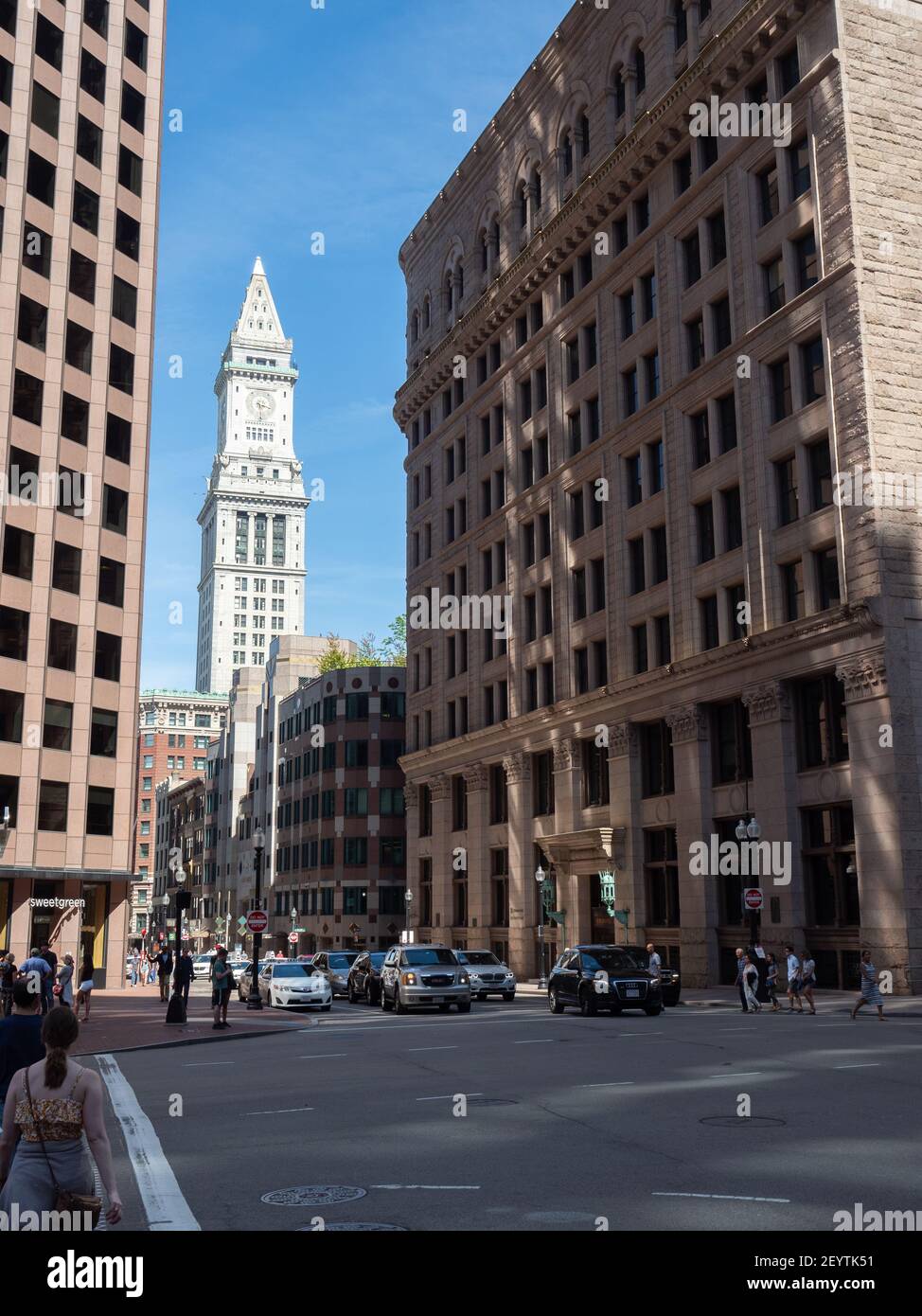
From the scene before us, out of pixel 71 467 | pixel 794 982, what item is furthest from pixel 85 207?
pixel 794 982

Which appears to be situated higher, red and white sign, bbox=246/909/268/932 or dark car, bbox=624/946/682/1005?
red and white sign, bbox=246/909/268/932

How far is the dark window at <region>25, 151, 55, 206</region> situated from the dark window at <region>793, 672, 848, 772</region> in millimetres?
37207

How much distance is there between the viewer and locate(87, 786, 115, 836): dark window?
5156 centimetres

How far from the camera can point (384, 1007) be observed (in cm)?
3606

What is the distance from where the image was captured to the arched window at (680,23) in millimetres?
49125

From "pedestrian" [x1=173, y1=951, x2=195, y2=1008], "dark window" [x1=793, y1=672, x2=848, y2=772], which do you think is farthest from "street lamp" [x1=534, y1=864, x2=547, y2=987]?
"pedestrian" [x1=173, y1=951, x2=195, y2=1008]

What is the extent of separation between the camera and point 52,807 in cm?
4994

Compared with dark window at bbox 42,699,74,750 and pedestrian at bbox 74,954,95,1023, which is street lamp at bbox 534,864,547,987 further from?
pedestrian at bbox 74,954,95,1023

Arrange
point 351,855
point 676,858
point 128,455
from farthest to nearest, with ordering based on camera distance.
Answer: point 351,855, point 128,455, point 676,858

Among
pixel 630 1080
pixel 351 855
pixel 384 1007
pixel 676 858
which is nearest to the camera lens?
pixel 630 1080

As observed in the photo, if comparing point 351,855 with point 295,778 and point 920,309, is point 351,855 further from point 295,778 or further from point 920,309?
point 920,309

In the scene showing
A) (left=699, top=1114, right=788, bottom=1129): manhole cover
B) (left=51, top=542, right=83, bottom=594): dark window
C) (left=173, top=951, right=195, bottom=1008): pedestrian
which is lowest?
(left=699, top=1114, right=788, bottom=1129): manhole cover
